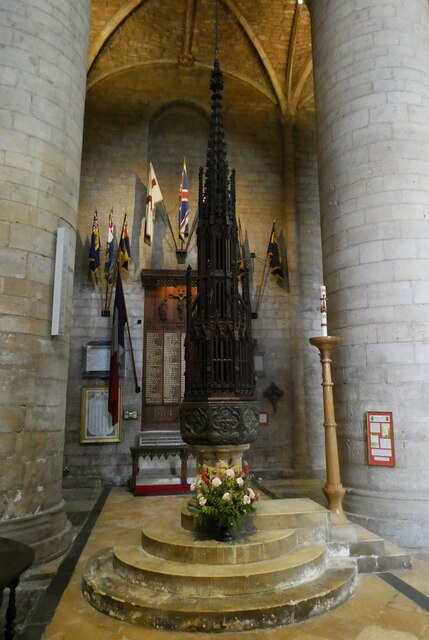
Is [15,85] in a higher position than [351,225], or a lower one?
higher

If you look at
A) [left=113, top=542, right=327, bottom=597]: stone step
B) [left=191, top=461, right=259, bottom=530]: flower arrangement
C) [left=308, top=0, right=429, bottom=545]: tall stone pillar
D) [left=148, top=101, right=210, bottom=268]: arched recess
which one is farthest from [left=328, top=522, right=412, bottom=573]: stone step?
[left=148, top=101, right=210, bottom=268]: arched recess

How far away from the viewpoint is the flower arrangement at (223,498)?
4.06 meters

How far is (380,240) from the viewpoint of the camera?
6199mm

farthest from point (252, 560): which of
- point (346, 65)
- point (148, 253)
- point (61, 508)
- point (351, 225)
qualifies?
point (148, 253)

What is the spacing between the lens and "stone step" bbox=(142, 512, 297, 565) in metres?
4.00

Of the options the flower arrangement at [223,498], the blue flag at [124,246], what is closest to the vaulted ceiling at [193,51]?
the blue flag at [124,246]

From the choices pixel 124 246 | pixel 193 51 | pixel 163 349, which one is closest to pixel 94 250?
pixel 124 246

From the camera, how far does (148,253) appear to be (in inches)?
411

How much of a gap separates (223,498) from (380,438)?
265cm

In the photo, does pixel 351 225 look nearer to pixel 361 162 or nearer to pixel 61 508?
pixel 361 162

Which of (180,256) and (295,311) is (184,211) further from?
(295,311)

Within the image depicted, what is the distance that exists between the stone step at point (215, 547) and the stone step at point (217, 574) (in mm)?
47

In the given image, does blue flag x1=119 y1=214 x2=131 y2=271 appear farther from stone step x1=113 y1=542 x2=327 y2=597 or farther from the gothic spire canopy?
stone step x1=113 y1=542 x2=327 y2=597

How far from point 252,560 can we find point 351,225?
14.7 feet
